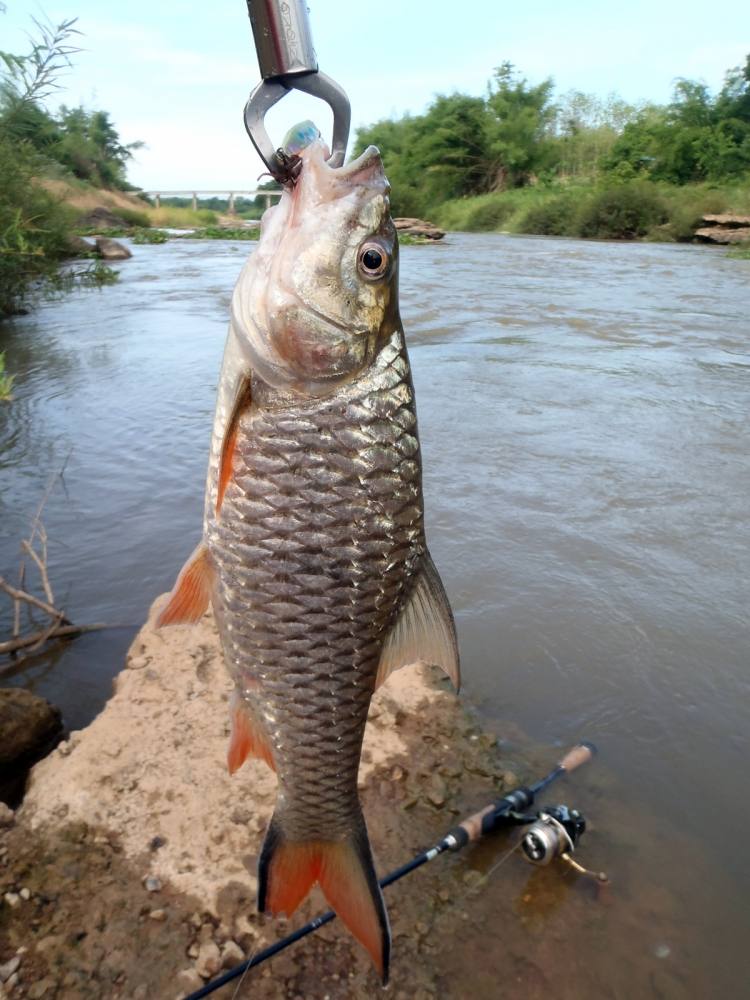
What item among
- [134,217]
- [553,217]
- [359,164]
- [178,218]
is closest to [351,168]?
[359,164]

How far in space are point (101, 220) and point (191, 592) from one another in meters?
48.5

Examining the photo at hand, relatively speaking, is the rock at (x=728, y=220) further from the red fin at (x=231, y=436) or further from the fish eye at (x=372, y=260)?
the red fin at (x=231, y=436)

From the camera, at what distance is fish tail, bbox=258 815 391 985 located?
1830mm

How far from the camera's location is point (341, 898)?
1.85m

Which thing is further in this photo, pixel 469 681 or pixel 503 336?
pixel 503 336

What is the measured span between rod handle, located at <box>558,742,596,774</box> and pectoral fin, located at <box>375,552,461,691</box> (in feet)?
4.99

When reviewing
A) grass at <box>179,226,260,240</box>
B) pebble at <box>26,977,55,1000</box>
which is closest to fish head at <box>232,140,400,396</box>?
pebble at <box>26,977,55,1000</box>

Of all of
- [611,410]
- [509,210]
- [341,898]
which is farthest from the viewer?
[509,210]

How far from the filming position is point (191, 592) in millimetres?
1698

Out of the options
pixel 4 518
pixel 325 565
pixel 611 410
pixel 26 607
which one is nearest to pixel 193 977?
pixel 325 565

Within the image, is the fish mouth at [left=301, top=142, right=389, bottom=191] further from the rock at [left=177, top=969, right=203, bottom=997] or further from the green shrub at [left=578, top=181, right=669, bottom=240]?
the green shrub at [left=578, top=181, right=669, bottom=240]

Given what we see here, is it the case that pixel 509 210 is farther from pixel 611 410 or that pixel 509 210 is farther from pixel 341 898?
pixel 341 898

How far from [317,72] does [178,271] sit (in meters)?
22.9

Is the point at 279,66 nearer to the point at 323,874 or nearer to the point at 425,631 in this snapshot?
the point at 425,631
